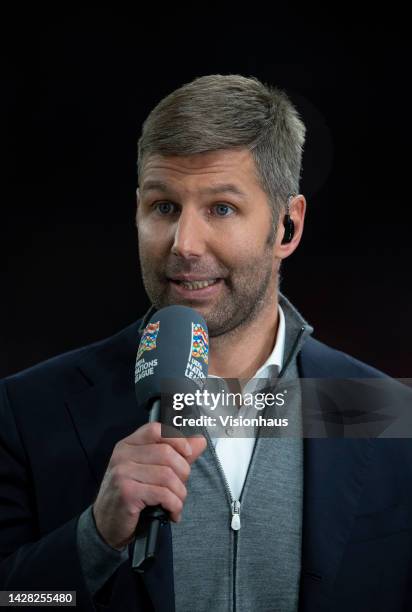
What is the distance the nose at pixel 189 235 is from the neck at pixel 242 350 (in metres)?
0.29

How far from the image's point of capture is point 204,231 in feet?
5.74

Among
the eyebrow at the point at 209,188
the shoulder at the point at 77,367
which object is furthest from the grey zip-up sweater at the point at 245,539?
the eyebrow at the point at 209,188

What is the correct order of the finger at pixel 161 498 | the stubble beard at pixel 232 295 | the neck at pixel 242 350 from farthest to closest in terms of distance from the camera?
the neck at pixel 242 350, the stubble beard at pixel 232 295, the finger at pixel 161 498

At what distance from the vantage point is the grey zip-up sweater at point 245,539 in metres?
1.67

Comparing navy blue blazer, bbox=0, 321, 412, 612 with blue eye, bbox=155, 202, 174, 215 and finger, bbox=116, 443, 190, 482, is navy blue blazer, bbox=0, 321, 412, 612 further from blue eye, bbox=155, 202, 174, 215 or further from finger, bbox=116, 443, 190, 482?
finger, bbox=116, 443, 190, 482

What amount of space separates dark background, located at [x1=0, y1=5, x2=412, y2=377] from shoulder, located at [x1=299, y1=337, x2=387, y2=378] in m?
0.95

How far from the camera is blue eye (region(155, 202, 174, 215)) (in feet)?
5.87

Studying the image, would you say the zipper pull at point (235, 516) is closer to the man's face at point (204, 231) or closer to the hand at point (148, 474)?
the man's face at point (204, 231)

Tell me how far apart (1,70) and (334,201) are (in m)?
1.35

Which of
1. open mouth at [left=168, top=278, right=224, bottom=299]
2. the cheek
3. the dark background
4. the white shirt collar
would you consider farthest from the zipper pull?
the dark background

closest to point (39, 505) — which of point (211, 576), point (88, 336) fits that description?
point (211, 576)

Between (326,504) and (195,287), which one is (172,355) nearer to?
(195,287)

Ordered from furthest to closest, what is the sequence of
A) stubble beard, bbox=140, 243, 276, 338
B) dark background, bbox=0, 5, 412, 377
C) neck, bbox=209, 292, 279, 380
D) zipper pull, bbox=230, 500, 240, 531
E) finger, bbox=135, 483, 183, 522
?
dark background, bbox=0, 5, 412, 377 → neck, bbox=209, 292, 279, 380 → stubble beard, bbox=140, 243, 276, 338 → zipper pull, bbox=230, 500, 240, 531 → finger, bbox=135, 483, 183, 522

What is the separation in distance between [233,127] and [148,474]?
0.96m
